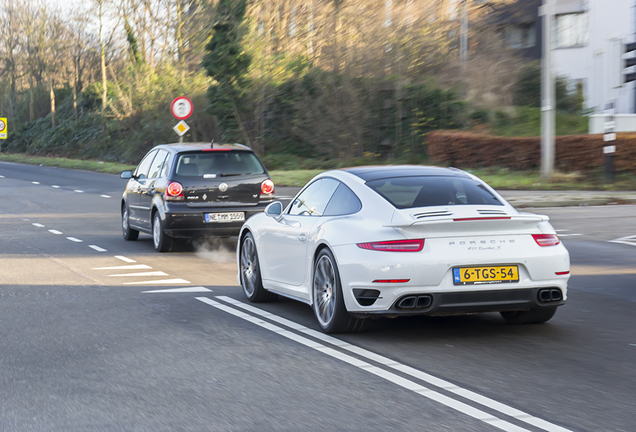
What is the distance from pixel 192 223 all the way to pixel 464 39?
86.4 ft

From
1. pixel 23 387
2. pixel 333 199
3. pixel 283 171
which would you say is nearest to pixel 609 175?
pixel 283 171

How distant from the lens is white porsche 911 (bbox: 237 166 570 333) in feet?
21.3

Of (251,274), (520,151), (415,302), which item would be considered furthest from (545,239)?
(520,151)

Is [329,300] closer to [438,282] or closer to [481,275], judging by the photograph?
[438,282]

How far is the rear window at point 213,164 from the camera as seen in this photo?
1346 centimetres

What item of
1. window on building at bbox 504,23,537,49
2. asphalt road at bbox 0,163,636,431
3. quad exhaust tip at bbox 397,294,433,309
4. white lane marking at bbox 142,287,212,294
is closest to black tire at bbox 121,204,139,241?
asphalt road at bbox 0,163,636,431

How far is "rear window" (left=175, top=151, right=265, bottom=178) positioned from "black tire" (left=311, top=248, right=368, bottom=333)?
20.9 feet

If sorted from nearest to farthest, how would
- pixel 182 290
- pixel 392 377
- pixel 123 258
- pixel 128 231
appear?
pixel 392 377 < pixel 182 290 < pixel 123 258 < pixel 128 231

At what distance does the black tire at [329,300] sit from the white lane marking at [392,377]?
270mm

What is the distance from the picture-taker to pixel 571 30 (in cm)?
4609

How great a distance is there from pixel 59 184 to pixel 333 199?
26078 millimetres

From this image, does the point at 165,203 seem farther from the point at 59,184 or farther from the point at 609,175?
the point at 59,184

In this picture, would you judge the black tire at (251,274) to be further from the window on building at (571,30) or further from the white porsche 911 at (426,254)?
the window on building at (571,30)

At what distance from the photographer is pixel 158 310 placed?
8445mm
